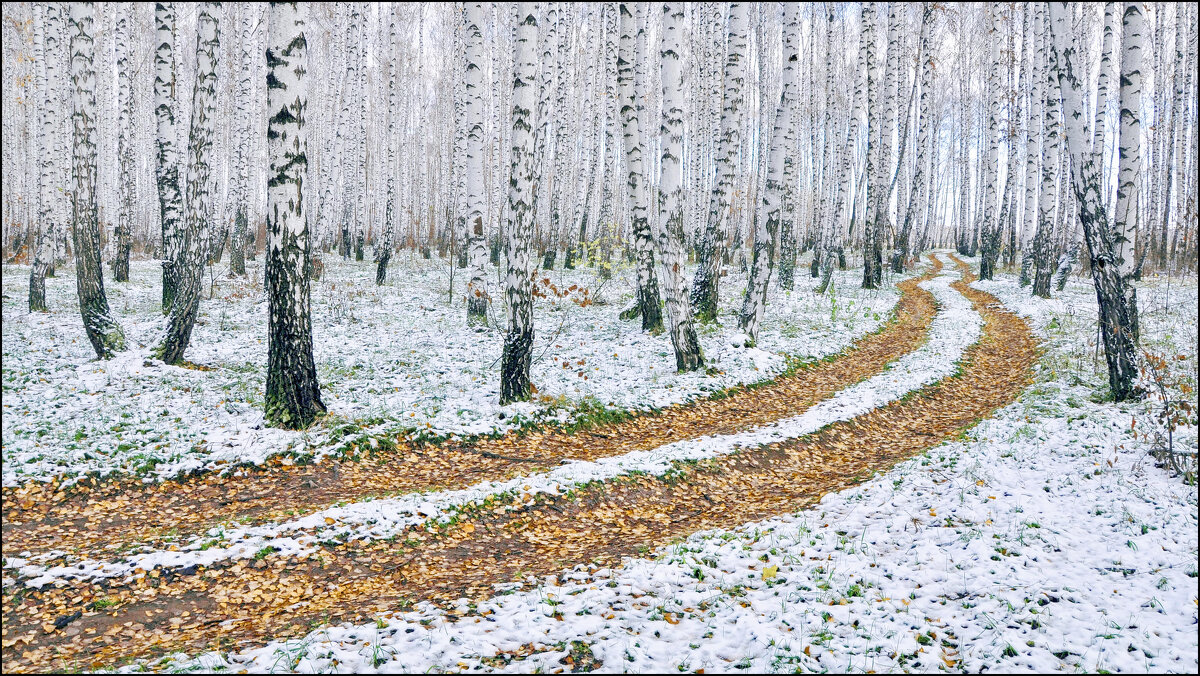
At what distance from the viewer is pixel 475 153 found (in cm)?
1190

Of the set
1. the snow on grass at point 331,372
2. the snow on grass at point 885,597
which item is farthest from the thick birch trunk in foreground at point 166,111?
the snow on grass at point 885,597

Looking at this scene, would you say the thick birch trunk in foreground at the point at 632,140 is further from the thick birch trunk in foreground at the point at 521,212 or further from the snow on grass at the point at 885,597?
the snow on grass at the point at 885,597

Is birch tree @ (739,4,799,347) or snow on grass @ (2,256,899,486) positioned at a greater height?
birch tree @ (739,4,799,347)

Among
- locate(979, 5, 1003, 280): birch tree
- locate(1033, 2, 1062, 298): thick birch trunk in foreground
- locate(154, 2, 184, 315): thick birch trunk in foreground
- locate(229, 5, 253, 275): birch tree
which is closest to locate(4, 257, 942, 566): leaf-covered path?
locate(154, 2, 184, 315): thick birch trunk in foreground

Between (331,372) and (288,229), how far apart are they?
3.12 meters

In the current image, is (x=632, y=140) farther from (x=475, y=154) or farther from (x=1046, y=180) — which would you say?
(x=1046, y=180)

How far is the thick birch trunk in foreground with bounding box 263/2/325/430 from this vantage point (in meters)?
7.09

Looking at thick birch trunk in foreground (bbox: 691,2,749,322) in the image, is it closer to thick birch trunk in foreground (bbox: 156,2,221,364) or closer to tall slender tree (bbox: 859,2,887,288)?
thick birch trunk in foreground (bbox: 156,2,221,364)

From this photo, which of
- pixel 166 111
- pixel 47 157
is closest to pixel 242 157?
pixel 47 157

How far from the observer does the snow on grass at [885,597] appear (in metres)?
3.77

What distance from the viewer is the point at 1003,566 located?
15.6ft

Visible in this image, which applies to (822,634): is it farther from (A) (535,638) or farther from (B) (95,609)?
(B) (95,609)

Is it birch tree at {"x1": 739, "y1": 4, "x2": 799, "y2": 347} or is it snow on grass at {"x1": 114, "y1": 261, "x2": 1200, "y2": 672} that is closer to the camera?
snow on grass at {"x1": 114, "y1": 261, "x2": 1200, "y2": 672}

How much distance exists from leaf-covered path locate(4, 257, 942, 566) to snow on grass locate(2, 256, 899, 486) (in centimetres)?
31
